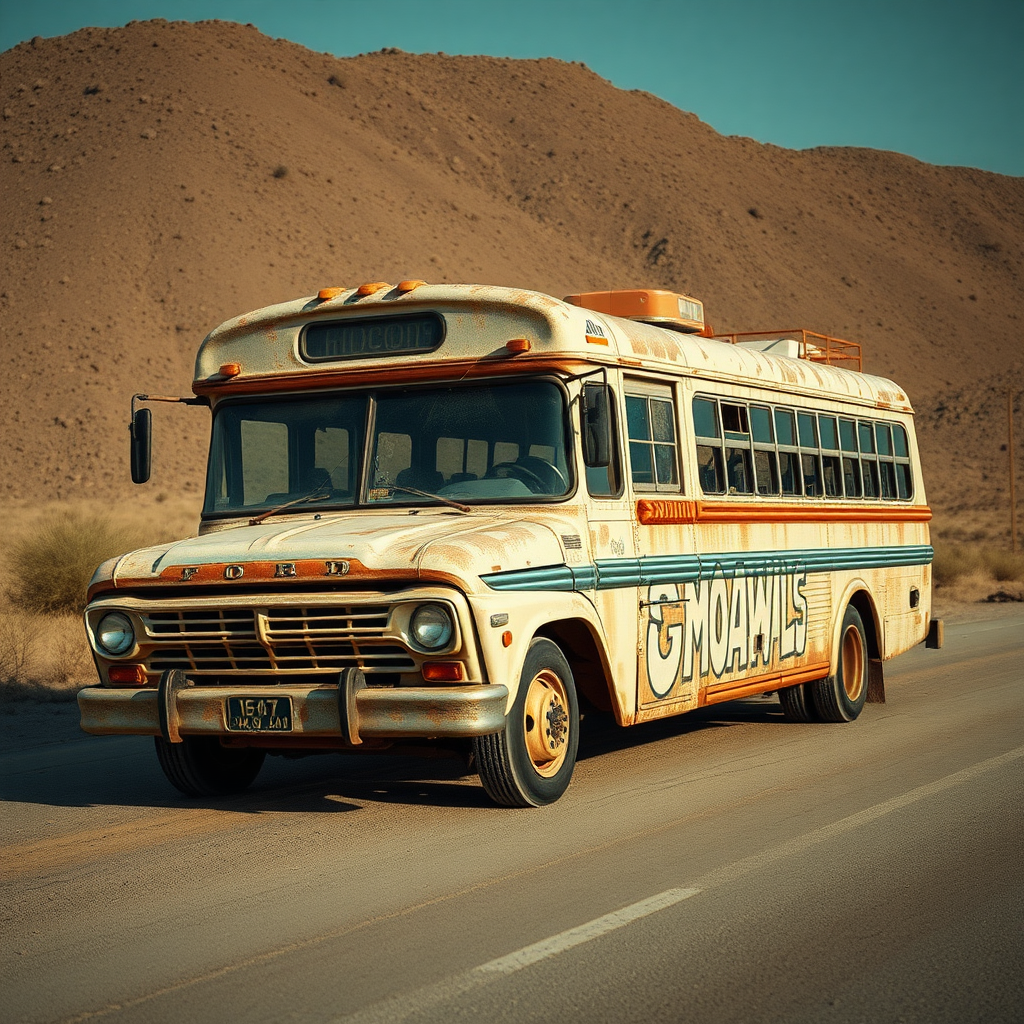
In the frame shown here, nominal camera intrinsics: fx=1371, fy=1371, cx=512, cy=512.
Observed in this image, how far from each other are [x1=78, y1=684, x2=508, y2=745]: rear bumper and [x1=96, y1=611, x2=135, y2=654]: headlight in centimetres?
26

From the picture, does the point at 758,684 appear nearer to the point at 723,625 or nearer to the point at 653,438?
the point at 723,625

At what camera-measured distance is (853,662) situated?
11.9 m

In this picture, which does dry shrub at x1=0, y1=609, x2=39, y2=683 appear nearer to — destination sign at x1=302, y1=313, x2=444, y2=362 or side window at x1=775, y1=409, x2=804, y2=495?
destination sign at x1=302, y1=313, x2=444, y2=362

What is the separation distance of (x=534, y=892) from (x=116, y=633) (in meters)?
3.03

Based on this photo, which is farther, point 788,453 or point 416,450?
point 788,453

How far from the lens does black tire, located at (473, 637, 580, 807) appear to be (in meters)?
7.32

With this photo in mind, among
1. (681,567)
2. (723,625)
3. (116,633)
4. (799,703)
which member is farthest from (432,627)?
(799,703)

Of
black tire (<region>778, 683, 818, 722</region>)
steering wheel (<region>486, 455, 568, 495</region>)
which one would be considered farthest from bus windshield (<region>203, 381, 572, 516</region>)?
black tire (<region>778, 683, 818, 722</region>)

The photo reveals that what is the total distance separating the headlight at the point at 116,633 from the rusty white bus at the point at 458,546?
1cm

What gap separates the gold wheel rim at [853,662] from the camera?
11789 millimetres

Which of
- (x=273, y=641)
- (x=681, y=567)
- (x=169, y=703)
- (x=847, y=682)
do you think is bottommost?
(x=847, y=682)

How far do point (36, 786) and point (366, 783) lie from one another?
2.26 metres

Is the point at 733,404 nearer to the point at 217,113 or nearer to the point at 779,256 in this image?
the point at 217,113

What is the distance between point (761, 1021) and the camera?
172 inches
